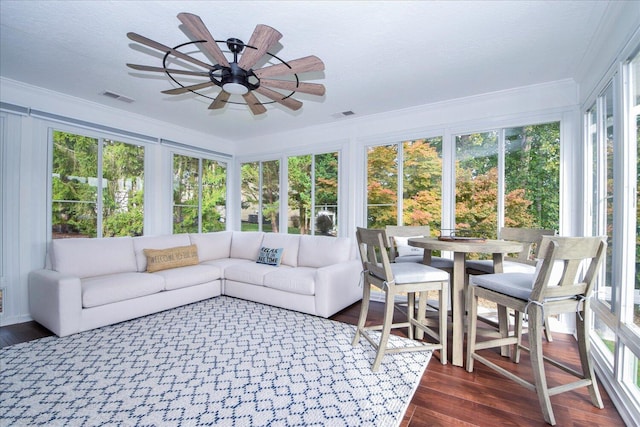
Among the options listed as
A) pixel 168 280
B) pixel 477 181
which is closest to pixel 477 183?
pixel 477 181

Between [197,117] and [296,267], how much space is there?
8.61 feet

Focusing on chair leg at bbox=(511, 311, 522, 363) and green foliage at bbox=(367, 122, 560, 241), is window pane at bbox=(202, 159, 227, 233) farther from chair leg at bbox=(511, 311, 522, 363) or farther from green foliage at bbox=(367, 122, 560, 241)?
chair leg at bbox=(511, 311, 522, 363)

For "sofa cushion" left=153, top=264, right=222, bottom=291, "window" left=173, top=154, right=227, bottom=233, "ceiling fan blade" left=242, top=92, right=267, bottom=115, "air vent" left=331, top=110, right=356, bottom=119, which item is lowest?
"sofa cushion" left=153, top=264, right=222, bottom=291

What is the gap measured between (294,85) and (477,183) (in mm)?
2490

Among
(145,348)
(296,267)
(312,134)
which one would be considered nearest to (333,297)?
(296,267)

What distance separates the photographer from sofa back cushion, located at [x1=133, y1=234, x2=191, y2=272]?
3881 millimetres

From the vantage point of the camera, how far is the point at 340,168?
4594 mm

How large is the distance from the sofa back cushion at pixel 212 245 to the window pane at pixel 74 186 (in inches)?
51.0

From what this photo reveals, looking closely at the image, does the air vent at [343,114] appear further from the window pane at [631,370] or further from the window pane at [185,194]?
the window pane at [631,370]

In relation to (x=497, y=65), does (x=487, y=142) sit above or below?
below

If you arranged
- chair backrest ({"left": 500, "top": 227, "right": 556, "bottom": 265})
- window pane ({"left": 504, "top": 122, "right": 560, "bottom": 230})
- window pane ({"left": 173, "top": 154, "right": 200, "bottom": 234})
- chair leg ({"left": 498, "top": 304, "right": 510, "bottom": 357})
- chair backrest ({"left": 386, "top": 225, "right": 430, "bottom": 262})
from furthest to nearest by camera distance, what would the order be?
window pane ({"left": 173, "top": 154, "right": 200, "bottom": 234}) < chair backrest ({"left": 386, "top": 225, "right": 430, "bottom": 262}) < window pane ({"left": 504, "top": 122, "right": 560, "bottom": 230}) < chair backrest ({"left": 500, "top": 227, "right": 556, "bottom": 265}) < chair leg ({"left": 498, "top": 304, "right": 510, "bottom": 357})

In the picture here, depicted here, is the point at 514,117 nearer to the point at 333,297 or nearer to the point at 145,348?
the point at 333,297

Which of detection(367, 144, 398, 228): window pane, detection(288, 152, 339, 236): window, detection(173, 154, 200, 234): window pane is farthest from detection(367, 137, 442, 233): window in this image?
detection(173, 154, 200, 234): window pane

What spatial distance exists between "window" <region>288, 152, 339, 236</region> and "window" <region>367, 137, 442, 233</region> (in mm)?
627
